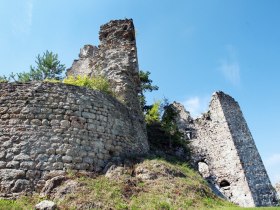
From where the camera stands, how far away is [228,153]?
17891 mm

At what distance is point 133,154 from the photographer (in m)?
9.56

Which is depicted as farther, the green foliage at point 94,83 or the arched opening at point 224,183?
the arched opening at point 224,183

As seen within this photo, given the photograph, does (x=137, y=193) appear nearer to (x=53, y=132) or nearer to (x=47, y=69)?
(x=53, y=132)

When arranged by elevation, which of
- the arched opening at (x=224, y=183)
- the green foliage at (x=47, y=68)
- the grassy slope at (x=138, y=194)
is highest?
the green foliage at (x=47, y=68)

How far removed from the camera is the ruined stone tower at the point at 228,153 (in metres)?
16.7

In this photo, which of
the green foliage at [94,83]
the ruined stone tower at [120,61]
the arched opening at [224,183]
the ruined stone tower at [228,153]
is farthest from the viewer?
the arched opening at [224,183]

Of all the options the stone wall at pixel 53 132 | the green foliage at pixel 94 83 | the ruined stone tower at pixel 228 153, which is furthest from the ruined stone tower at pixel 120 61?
the ruined stone tower at pixel 228 153

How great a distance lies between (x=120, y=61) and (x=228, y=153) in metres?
9.07

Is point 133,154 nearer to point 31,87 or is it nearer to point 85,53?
point 31,87

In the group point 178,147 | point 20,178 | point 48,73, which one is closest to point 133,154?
point 20,178

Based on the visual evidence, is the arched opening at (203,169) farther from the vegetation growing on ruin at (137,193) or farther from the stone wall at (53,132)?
the vegetation growing on ruin at (137,193)

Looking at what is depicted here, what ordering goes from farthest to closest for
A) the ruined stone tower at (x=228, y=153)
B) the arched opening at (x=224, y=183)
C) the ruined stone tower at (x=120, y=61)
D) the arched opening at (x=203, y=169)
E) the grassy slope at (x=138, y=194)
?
1. the arched opening at (x=203, y=169)
2. the arched opening at (x=224, y=183)
3. the ruined stone tower at (x=228, y=153)
4. the ruined stone tower at (x=120, y=61)
5. the grassy slope at (x=138, y=194)

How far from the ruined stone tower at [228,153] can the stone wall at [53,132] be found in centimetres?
904

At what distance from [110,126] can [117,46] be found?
415cm
